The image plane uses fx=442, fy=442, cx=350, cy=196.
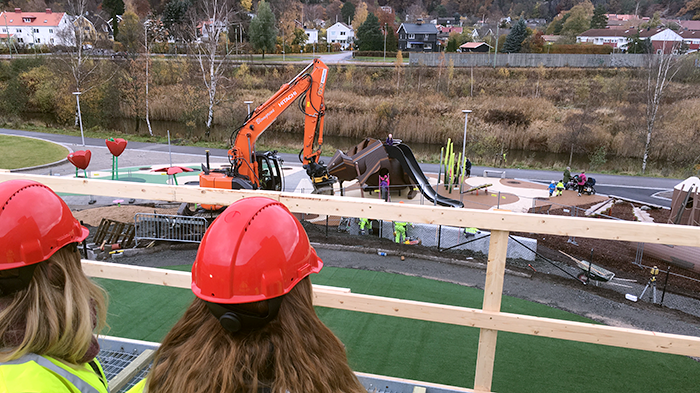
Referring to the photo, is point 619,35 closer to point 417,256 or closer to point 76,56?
point 76,56

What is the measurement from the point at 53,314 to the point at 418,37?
7962 centimetres

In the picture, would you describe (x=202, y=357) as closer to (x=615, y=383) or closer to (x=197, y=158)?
(x=615, y=383)

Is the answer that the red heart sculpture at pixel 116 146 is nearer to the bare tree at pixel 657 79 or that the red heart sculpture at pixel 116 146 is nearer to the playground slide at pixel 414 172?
the playground slide at pixel 414 172

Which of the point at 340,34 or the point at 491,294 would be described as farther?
the point at 340,34

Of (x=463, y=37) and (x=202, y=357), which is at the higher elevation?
(x=463, y=37)

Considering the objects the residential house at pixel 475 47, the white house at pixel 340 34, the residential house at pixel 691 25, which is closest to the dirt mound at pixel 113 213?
the residential house at pixel 475 47

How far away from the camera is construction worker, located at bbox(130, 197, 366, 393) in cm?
112

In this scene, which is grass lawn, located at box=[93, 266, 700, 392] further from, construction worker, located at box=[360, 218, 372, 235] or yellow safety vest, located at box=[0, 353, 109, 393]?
construction worker, located at box=[360, 218, 372, 235]

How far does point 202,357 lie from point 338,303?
6.84ft

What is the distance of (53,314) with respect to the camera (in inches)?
56.9

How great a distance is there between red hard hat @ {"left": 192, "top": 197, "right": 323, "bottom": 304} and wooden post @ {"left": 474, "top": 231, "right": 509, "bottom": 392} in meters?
1.85

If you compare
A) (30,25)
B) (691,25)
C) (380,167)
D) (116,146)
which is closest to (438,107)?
(380,167)

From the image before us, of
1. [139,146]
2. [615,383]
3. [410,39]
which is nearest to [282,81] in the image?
[139,146]

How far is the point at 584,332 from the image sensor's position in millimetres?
2857
